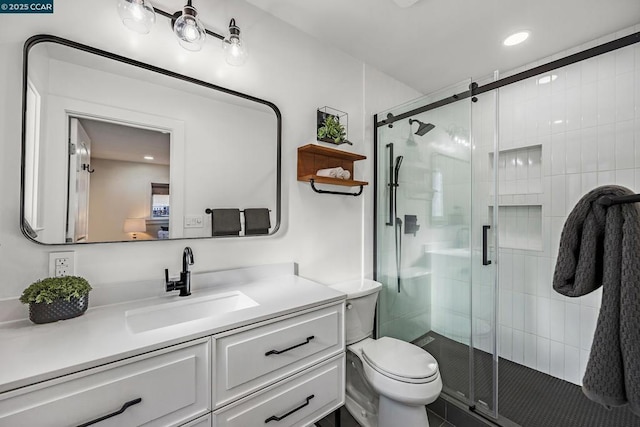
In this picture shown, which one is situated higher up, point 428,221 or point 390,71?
point 390,71

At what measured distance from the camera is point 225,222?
147 centimetres

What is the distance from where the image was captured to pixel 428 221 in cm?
192

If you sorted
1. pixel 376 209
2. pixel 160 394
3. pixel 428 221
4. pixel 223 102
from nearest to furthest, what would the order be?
pixel 160 394, pixel 223 102, pixel 428 221, pixel 376 209

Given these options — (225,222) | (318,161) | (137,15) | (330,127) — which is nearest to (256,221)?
(225,222)

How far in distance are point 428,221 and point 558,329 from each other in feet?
4.34

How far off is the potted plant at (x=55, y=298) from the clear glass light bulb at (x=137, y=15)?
1.05 meters

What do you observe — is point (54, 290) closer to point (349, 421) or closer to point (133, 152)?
point (133, 152)

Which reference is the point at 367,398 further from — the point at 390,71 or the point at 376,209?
the point at 390,71

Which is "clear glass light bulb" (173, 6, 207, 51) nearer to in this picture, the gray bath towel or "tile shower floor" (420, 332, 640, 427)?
the gray bath towel

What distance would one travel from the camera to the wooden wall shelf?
171 centimetres

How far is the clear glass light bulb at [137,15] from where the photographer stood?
1138 mm

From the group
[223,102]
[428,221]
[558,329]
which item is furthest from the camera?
[558,329]

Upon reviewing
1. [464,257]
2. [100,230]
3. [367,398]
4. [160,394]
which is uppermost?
[100,230]

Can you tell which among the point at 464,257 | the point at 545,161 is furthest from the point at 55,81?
the point at 545,161
